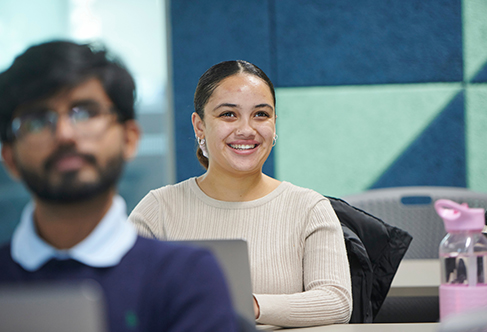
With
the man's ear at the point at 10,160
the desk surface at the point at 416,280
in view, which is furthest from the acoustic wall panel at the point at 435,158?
the man's ear at the point at 10,160

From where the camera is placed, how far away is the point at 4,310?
347 millimetres

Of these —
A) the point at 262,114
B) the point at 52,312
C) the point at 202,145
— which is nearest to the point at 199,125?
the point at 202,145

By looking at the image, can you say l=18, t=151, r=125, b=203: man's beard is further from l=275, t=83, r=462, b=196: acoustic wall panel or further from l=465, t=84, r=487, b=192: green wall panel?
l=465, t=84, r=487, b=192: green wall panel

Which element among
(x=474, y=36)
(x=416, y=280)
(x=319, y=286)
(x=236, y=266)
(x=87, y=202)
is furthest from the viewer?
(x=474, y=36)

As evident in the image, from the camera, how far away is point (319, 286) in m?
1.11

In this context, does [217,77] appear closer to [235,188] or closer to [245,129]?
[245,129]

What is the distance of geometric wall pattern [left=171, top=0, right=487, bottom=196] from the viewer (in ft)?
8.65

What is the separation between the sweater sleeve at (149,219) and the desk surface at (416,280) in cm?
70

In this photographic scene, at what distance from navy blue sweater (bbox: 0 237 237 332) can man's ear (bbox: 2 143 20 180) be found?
0.28ft

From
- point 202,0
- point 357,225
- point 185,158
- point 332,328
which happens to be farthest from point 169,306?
point 202,0

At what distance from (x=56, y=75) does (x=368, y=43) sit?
2434 millimetres

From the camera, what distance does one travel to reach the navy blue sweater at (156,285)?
1.50 feet

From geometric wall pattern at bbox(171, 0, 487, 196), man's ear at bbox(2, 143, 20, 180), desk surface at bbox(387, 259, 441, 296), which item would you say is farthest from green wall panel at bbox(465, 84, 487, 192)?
A: man's ear at bbox(2, 143, 20, 180)

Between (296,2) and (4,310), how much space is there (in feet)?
8.33
